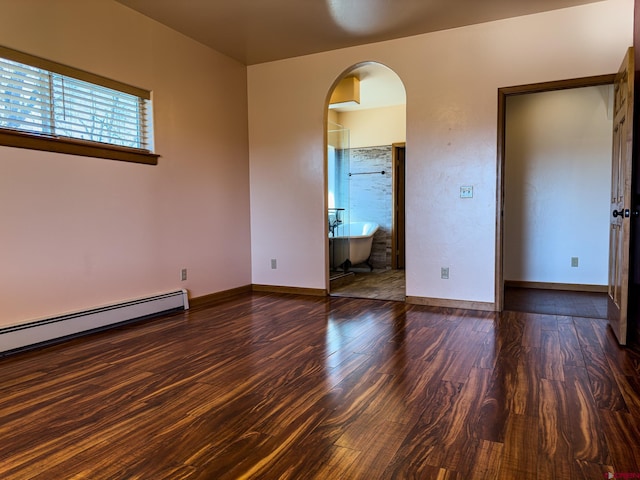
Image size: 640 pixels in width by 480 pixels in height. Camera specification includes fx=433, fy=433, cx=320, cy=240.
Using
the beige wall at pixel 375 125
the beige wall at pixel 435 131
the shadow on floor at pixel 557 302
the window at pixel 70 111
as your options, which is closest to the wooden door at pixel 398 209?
the beige wall at pixel 375 125

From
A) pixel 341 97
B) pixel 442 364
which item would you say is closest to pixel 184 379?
pixel 442 364

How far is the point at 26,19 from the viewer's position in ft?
9.19

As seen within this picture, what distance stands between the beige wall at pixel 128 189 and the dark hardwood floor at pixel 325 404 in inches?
20.0

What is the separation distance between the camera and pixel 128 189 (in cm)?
352

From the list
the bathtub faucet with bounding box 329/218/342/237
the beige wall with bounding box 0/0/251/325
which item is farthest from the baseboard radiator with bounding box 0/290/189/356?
the bathtub faucet with bounding box 329/218/342/237

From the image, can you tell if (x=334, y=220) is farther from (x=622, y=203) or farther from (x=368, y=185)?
(x=622, y=203)

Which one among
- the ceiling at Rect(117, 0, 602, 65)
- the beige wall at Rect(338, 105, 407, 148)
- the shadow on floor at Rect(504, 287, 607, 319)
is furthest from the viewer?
the beige wall at Rect(338, 105, 407, 148)

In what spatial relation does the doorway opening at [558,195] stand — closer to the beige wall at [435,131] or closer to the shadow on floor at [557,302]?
the shadow on floor at [557,302]

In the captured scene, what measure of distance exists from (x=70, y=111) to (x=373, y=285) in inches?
143

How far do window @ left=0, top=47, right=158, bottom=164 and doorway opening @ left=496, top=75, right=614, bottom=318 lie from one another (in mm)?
3618

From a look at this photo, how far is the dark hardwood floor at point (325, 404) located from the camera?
1497mm

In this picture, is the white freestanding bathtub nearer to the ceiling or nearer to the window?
the ceiling

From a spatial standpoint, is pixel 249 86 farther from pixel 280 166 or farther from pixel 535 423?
pixel 535 423

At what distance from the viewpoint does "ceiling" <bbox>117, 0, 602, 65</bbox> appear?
3.40 metres
